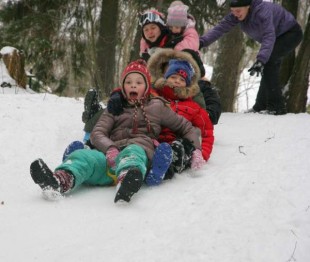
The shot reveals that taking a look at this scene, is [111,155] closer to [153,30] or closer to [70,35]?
[153,30]

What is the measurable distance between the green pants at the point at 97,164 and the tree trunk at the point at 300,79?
3.96 m

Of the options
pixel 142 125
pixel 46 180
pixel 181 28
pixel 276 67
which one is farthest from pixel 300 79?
pixel 46 180

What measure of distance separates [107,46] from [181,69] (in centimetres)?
530

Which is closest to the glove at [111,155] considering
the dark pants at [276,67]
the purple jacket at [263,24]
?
the purple jacket at [263,24]

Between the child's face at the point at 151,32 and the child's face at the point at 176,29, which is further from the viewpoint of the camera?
the child's face at the point at 176,29

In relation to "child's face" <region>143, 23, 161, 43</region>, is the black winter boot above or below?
below

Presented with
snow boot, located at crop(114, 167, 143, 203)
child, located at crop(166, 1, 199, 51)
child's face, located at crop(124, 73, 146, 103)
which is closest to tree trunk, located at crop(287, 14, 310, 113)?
child, located at crop(166, 1, 199, 51)

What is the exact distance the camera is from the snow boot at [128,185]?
2439mm

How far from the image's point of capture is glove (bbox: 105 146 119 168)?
289cm

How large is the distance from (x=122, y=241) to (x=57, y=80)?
7914 mm

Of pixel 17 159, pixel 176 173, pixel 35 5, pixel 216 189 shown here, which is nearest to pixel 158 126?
pixel 176 173

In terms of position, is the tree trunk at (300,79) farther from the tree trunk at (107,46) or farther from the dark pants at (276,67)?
the tree trunk at (107,46)

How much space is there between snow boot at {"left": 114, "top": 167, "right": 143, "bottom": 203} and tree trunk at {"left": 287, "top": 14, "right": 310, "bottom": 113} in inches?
172

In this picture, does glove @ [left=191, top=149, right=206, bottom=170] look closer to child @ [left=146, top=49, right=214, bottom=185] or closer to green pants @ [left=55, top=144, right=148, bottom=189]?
child @ [left=146, top=49, right=214, bottom=185]
